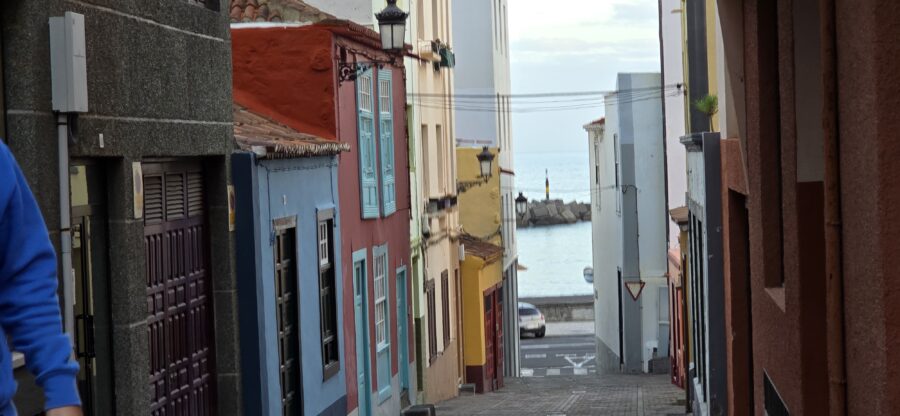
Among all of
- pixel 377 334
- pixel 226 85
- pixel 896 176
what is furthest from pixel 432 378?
pixel 896 176

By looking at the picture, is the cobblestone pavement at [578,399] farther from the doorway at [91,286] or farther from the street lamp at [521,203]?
the doorway at [91,286]

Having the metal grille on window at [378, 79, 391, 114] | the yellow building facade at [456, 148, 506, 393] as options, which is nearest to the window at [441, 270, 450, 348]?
the yellow building facade at [456, 148, 506, 393]

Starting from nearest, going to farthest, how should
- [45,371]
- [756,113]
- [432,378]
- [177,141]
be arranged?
[45,371]
[756,113]
[177,141]
[432,378]

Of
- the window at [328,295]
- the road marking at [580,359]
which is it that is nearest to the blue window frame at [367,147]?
the window at [328,295]

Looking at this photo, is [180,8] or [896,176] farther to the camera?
[180,8]

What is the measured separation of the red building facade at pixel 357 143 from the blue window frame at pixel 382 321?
13 mm

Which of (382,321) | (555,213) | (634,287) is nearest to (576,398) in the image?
(382,321)

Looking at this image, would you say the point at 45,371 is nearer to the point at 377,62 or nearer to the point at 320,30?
the point at 320,30

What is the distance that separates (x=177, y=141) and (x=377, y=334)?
27.6ft

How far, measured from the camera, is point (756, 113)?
31.5ft

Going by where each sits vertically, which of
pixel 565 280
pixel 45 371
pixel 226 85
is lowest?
pixel 565 280

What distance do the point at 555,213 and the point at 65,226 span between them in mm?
161026

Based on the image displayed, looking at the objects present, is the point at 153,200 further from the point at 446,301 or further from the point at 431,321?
the point at 446,301

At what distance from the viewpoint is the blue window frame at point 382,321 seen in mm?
19078
